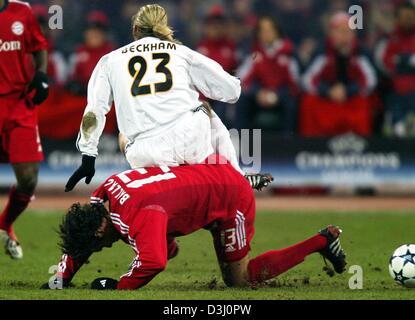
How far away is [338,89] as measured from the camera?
16109 millimetres

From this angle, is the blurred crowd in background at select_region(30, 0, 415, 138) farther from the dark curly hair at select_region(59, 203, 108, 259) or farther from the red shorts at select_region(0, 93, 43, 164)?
the dark curly hair at select_region(59, 203, 108, 259)

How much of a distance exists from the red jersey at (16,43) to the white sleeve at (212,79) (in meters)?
2.78

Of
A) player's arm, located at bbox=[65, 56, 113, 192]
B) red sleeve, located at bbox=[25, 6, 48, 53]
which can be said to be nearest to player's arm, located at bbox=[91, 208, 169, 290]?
player's arm, located at bbox=[65, 56, 113, 192]

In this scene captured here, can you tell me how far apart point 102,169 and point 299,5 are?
4549mm

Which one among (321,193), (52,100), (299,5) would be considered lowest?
(321,193)

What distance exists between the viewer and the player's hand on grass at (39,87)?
34.6 ft

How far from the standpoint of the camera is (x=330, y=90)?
1617 centimetres

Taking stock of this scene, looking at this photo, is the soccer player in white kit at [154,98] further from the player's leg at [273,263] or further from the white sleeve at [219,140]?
the player's leg at [273,263]

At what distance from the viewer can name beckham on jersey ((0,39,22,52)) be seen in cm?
1049

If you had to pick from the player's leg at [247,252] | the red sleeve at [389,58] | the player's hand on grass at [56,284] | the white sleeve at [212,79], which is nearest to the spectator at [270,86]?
the red sleeve at [389,58]
